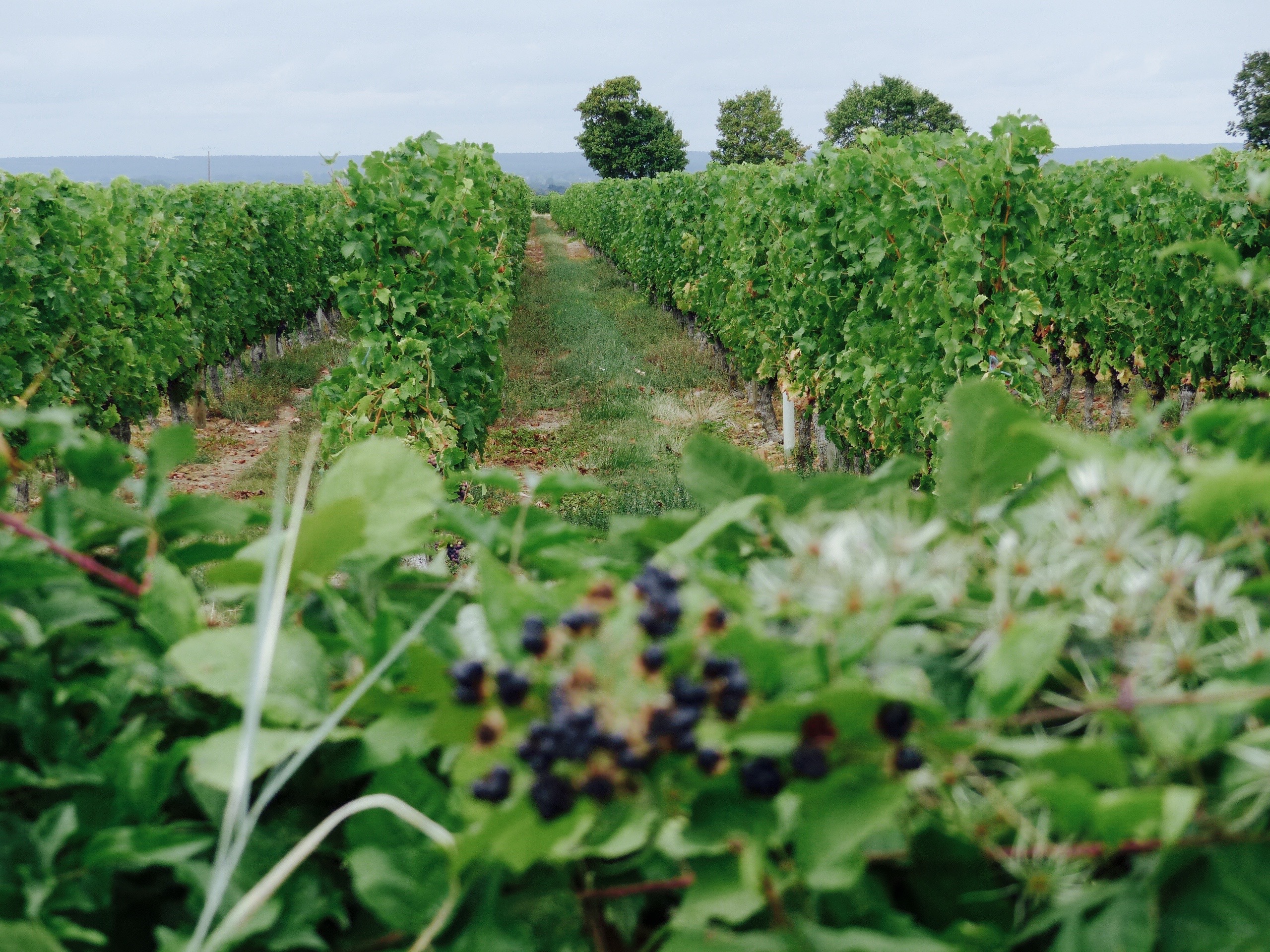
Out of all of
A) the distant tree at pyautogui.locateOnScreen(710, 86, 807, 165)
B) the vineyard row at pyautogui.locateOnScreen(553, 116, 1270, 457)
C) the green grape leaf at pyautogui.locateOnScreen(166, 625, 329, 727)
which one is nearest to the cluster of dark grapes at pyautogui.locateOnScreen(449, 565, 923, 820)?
the green grape leaf at pyautogui.locateOnScreen(166, 625, 329, 727)

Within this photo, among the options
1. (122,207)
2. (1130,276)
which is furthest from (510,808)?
(122,207)

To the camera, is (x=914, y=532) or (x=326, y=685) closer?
(x=914, y=532)

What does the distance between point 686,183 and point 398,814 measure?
16.5 m

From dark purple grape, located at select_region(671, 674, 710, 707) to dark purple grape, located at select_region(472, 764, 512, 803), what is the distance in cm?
14

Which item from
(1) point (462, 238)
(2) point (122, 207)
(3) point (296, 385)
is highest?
(2) point (122, 207)

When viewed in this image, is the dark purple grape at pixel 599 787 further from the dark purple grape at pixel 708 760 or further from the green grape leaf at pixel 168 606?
the green grape leaf at pixel 168 606

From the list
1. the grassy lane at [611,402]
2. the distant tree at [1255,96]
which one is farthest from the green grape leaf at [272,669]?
the distant tree at [1255,96]

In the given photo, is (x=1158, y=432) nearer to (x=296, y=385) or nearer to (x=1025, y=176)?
(x=1025, y=176)

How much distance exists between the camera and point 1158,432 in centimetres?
110

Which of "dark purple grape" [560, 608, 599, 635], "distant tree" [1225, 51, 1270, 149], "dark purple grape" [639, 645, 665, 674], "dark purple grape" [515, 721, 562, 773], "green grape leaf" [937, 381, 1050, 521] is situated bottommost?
"dark purple grape" [515, 721, 562, 773]

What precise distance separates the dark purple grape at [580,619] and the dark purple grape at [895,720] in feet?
0.70

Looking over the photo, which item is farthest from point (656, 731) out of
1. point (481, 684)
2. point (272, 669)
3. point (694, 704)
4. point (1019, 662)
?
point (272, 669)

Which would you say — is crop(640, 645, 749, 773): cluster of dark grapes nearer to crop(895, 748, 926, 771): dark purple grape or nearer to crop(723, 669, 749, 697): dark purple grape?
crop(723, 669, 749, 697): dark purple grape

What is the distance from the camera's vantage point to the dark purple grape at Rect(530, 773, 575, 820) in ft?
1.99
